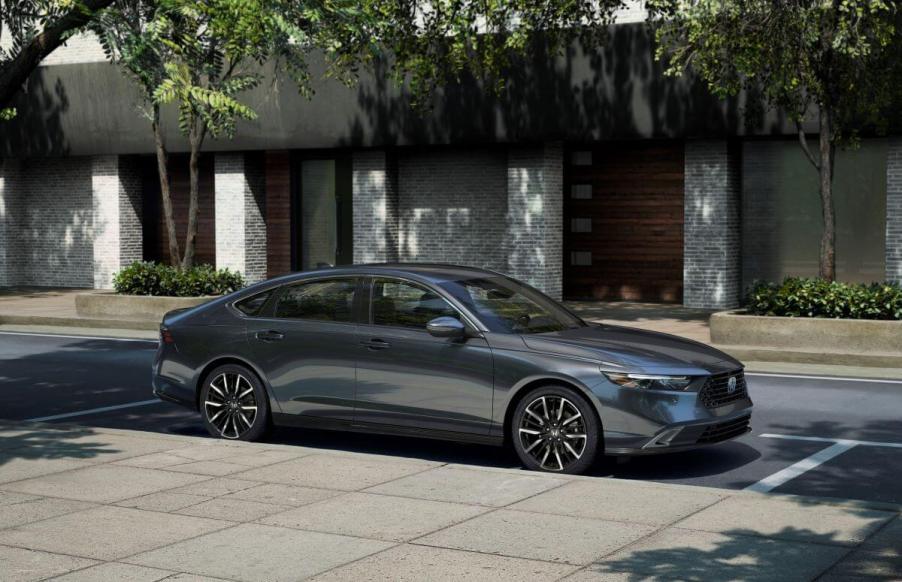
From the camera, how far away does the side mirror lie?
32.8 feet

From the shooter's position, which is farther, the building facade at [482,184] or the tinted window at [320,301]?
the building facade at [482,184]

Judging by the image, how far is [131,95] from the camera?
105ft

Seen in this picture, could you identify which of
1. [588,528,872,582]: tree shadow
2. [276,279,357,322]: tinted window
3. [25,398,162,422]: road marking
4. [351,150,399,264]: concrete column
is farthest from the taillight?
[351,150,399,264]: concrete column

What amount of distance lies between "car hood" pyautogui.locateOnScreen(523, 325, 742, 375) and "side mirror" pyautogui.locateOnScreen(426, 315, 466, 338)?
1.63 ft

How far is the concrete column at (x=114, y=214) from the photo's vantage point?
3338 cm

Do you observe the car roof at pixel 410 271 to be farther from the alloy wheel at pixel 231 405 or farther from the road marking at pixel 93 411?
the road marking at pixel 93 411

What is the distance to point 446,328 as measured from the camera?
10.0 meters

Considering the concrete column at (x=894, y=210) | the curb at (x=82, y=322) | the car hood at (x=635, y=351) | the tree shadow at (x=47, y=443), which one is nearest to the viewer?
the car hood at (x=635, y=351)

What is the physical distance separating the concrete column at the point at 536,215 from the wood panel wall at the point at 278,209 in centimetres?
653

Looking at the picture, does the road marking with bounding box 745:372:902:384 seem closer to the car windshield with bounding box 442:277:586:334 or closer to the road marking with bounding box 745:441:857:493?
the road marking with bounding box 745:441:857:493

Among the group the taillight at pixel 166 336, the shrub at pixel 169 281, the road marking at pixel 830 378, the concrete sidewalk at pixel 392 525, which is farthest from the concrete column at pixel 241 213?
the concrete sidewalk at pixel 392 525

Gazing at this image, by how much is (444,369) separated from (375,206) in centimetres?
2028

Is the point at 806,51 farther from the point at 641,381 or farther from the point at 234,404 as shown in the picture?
the point at 234,404

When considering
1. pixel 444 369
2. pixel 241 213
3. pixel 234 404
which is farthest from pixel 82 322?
pixel 444 369
